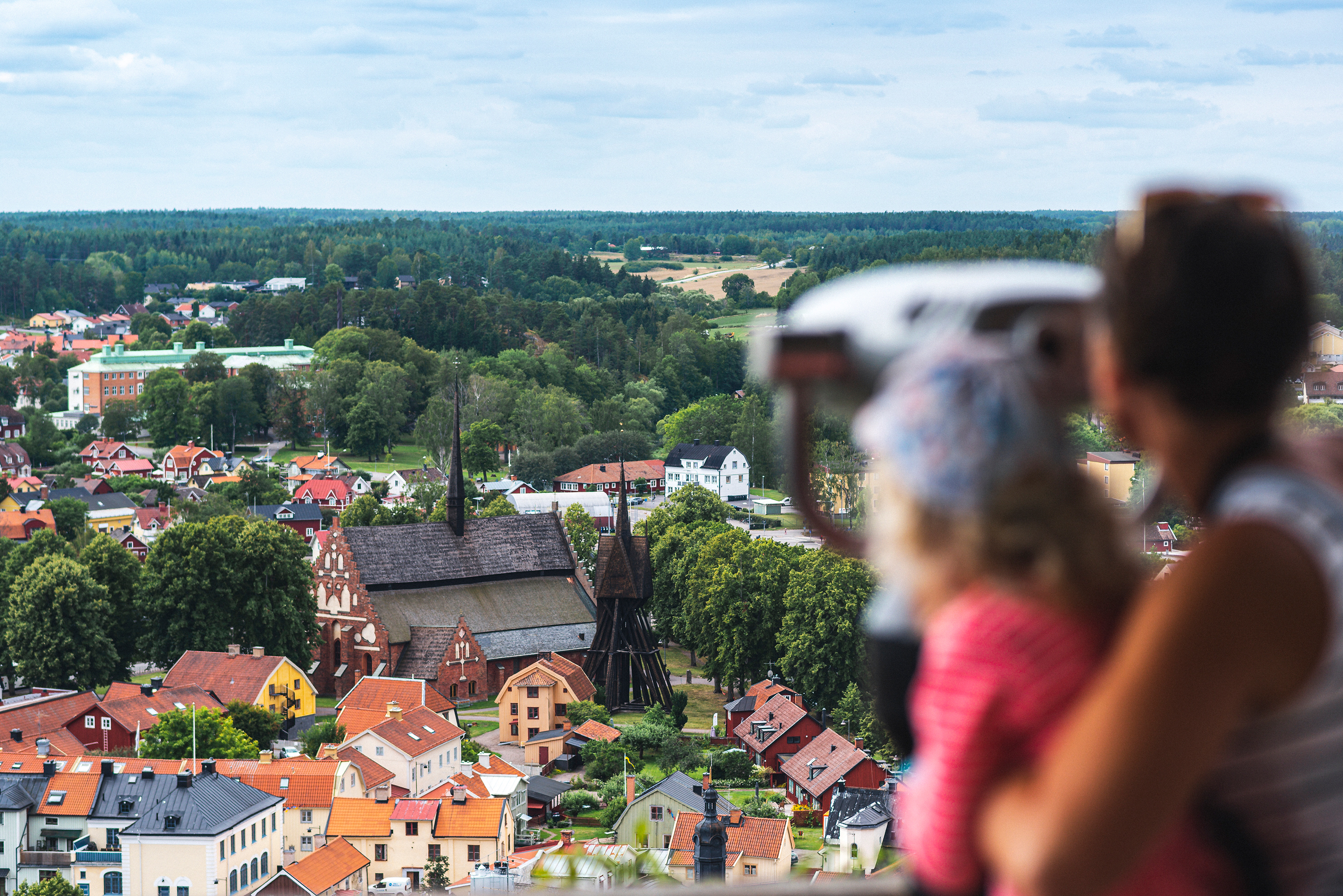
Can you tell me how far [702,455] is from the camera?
7306cm

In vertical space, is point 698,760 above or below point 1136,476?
below

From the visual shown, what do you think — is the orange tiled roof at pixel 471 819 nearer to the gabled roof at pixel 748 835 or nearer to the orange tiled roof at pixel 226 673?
the gabled roof at pixel 748 835

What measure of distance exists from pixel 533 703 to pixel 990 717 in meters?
34.5

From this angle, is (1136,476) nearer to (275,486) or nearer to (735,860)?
(735,860)

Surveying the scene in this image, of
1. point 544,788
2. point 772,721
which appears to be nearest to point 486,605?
point 772,721

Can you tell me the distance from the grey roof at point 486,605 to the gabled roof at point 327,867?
14337 millimetres

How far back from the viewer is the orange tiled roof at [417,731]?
29938 millimetres

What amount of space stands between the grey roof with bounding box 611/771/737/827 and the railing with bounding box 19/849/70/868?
9.07 meters

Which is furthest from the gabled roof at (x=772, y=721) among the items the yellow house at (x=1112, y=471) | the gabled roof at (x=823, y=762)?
the yellow house at (x=1112, y=471)

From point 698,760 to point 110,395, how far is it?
7620 centimetres

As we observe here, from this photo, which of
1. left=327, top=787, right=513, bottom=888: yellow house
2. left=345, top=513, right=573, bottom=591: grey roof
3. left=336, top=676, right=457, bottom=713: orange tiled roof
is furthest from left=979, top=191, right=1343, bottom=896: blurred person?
left=345, top=513, right=573, bottom=591: grey roof

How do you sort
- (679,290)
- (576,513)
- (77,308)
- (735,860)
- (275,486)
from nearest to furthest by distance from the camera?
(735,860) → (576,513) → (275,486) → (679,290) → (77,308)

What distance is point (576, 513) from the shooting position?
51.9 m

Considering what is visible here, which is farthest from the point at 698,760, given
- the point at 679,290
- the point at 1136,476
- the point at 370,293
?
the point at 679,290
